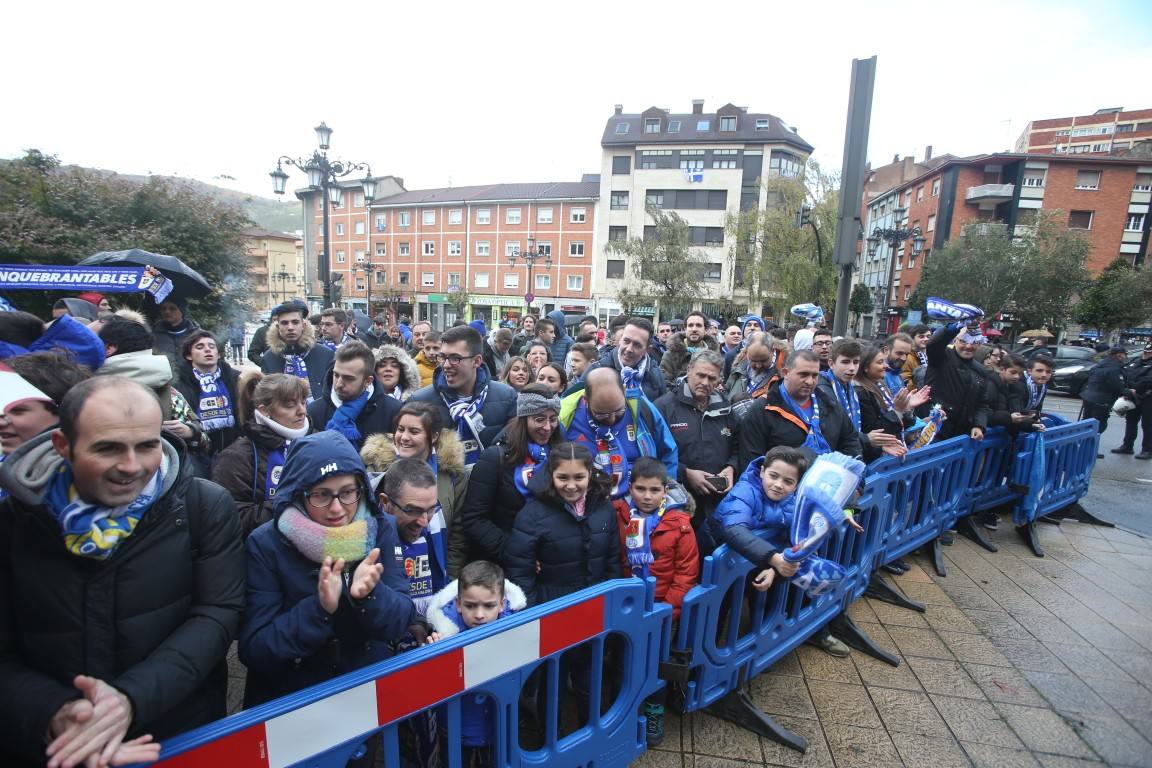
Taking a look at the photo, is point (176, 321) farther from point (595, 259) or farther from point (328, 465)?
point (595, 259)

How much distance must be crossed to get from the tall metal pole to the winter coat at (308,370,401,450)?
403 centimetres

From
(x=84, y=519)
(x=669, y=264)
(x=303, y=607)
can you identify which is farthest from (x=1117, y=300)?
(x=84, y=519)

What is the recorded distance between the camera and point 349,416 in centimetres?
338

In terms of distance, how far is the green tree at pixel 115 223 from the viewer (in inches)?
364

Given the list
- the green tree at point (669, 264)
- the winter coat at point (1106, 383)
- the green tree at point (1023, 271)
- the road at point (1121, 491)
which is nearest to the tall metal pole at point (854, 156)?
the road at point (1121, 491)

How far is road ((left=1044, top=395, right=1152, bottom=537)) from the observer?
636 centimetres

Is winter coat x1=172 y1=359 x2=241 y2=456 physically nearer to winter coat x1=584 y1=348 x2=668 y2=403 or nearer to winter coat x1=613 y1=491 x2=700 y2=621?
winter coat x1=584 y1=348 x2=668 y2=403

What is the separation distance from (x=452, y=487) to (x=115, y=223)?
38.4 feet

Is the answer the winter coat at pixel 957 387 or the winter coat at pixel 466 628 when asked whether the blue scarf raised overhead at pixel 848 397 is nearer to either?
the winter coat at pixel 957 387

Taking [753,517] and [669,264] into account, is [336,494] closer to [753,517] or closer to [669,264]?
[753,517]

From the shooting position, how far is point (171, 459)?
156cm

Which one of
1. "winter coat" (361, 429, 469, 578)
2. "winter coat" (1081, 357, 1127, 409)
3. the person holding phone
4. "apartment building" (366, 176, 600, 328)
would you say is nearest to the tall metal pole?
the person holding phone

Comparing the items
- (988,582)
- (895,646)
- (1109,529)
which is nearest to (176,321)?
(895,646)

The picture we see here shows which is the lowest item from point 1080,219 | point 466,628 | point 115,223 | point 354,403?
point 466,628
